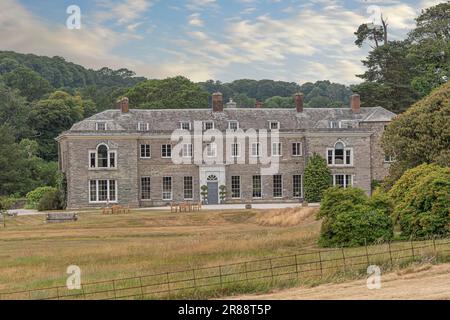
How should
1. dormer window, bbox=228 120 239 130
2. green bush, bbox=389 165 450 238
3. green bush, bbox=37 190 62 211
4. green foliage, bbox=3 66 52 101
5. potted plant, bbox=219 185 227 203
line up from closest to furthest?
green bush, bbox=389 165 450 238
green bush, bbox=37 190 62 211
potted plant, bbox=219 185 227 203
dormer window, bbox=228 120 239 130
green foliage, bbox=3 66 52 101

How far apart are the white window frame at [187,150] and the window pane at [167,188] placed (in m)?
2.30

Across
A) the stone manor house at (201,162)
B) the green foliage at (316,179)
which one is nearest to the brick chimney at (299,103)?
the stone manor house at (201,162)

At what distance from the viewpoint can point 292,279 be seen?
77.8 ft

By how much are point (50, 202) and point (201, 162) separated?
42.0 feet

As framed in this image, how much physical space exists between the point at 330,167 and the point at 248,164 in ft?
22.3

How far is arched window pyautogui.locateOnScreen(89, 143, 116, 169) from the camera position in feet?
206

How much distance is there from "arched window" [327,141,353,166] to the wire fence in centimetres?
3606

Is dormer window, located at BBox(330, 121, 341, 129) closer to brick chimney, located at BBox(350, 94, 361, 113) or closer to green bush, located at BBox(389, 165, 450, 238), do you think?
brick chimney, located at BBox(350, 94, 361, 113)

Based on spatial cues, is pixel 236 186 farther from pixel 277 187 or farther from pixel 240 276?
pixel 240 276

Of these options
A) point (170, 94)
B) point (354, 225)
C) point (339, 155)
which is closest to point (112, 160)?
point (339, 155)

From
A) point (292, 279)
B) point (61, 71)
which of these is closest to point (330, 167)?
point (292, 279)

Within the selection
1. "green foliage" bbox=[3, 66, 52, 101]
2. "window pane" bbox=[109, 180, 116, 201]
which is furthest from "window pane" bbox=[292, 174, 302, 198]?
"green foliage" bbox=[3, 66, 52, 101]
